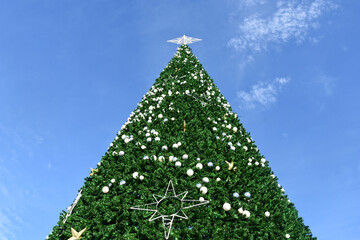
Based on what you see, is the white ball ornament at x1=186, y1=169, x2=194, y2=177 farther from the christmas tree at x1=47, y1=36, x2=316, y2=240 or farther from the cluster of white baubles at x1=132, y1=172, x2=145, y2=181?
the cluster of white baubles at x1=132, y1=172, x2=145, y2=181

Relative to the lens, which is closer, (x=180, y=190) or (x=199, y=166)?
(x=180, y=190)

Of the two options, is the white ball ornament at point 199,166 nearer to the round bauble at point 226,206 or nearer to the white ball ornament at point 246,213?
the round bauble at point 226,206

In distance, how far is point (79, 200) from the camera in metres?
4.07

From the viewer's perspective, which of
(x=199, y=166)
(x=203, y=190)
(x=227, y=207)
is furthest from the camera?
(x=199, y=166)

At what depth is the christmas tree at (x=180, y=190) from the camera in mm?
3297

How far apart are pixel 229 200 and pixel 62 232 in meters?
2.77

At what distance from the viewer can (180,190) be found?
12.1ft

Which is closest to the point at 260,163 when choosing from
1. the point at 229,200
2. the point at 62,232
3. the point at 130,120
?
the point at 229,200

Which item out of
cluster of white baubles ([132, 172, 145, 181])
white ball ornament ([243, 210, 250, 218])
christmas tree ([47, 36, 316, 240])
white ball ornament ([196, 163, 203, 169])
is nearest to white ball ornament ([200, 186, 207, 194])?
christmas tree ([47, 36, 316, 240])

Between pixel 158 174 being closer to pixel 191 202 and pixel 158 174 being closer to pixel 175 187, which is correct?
pixel 175 187

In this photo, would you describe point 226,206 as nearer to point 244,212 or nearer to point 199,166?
point 244,212

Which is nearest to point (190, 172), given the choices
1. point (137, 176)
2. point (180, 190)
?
point (180, 190)

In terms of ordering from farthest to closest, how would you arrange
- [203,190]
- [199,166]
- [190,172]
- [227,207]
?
[199,166] < [190,172] < [203,190] < [227,207]

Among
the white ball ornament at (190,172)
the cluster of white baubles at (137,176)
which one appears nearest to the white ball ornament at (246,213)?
the white ball ornament at (190,172)
